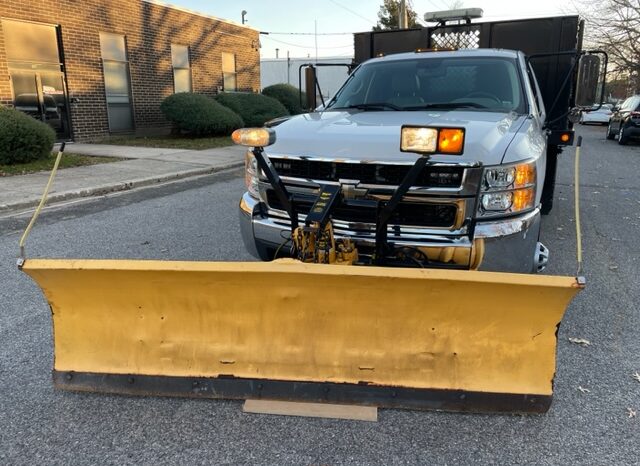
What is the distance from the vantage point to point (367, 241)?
318 cm

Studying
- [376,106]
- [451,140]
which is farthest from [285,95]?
[451,140]

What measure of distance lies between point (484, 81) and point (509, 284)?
8.55ft

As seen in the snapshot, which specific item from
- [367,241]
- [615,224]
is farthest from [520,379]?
[615,224]

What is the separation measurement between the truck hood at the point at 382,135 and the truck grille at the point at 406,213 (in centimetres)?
28

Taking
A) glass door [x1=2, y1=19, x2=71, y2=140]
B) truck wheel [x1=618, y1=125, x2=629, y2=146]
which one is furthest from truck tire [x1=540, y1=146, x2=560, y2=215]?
truck wheel [x1=618, y1=125, x2=629, y2=146]

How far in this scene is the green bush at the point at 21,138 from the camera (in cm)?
1012

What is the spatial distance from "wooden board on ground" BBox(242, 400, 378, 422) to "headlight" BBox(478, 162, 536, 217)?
1.30m

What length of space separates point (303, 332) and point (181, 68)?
17475 millimetres

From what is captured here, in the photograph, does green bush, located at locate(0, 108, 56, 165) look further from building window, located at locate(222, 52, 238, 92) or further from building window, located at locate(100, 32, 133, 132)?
building window, located at locate(222, 52, 238, 92)

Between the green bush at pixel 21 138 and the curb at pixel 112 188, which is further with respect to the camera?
the green bush at pixel 21 138

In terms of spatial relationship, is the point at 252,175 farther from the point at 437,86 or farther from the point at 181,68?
the point at 181,68

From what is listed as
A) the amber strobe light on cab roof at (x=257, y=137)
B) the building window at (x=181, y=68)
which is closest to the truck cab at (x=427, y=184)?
the amber strobe light on cab roof at (x=257, y=137)

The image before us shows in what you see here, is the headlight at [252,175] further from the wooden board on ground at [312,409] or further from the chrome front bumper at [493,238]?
the wooden board on ground at [312,409]

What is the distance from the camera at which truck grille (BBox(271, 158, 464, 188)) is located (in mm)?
2988
